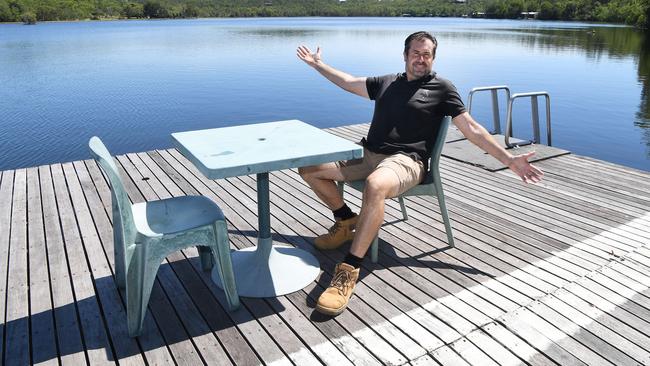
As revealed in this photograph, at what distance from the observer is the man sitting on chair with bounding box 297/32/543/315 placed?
2562 millimetres

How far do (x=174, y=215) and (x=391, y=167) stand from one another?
1.13 m

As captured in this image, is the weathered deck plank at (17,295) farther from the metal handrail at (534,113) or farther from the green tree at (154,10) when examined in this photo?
the green tree at (154,10)

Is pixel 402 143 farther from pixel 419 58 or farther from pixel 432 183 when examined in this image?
pixel 419 58

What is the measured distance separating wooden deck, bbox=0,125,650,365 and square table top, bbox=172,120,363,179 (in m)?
0.72

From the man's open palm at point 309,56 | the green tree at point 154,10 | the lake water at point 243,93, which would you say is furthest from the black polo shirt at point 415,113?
the green tree at point 154,10

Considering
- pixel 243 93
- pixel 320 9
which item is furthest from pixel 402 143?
pixel 320 9

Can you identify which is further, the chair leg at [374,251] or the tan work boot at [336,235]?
the tan work boot at [336,235]

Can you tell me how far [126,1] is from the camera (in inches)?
3310

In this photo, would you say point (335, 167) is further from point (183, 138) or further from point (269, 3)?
point (269, 3)

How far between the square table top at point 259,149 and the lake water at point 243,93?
7.69 metres

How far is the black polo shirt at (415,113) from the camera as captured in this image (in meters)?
2.80

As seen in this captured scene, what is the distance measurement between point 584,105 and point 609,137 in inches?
120

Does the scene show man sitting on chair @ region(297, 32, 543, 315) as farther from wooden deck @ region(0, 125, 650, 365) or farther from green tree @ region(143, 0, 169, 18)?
green tree @ region(143, 0, 169, 18)

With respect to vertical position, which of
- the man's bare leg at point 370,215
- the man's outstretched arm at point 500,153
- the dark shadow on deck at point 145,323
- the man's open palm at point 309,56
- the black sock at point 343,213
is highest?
the man's open palm at point 309,56
